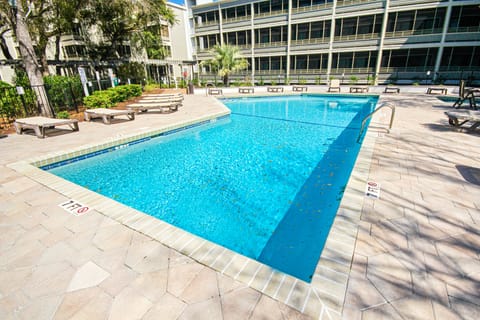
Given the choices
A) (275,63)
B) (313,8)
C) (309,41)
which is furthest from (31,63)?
(313,8)

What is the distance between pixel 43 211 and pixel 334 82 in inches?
854

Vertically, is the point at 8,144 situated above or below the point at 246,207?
above

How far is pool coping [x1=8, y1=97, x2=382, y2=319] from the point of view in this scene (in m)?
2.22

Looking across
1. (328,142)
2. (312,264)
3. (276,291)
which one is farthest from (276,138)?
(276,291)

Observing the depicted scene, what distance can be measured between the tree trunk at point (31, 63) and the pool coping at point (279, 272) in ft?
25.6

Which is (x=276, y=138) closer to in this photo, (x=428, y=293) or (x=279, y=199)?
(x=279, y=199)

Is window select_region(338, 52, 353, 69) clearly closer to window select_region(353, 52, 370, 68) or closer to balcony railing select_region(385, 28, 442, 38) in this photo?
window select_region(353, 52, 370, 68)

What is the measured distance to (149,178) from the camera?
6.15m

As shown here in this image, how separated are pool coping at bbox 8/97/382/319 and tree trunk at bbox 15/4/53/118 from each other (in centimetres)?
781

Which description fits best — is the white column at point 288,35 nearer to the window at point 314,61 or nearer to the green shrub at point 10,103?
the window at point 314,61

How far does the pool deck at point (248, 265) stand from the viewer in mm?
2160

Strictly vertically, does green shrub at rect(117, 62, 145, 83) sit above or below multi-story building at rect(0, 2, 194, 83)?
below

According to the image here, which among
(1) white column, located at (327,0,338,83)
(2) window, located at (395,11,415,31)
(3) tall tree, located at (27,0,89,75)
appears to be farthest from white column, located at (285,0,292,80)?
(3) tall tree, located at (27,0,89,75)

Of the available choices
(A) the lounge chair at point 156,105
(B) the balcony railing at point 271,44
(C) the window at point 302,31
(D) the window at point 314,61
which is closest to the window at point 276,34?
(B) the balcony railing at point 271,44
